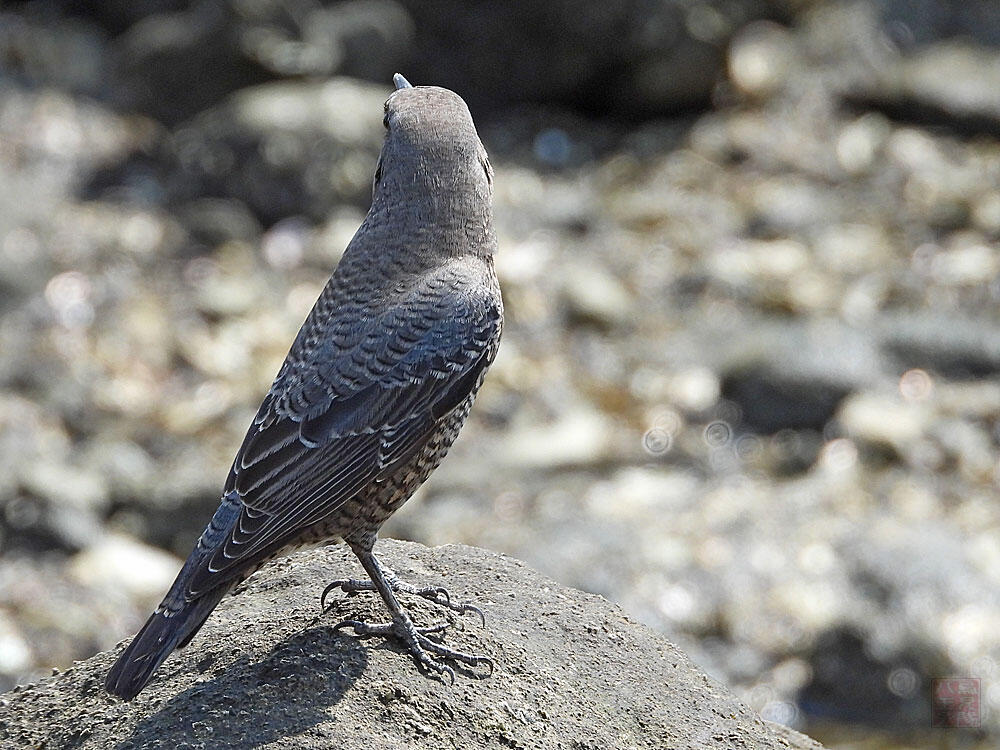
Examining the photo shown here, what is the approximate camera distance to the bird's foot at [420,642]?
15.8 feet

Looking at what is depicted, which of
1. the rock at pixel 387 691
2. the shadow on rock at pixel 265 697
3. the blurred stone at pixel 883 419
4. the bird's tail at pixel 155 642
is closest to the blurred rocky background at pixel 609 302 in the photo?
the blurred stone at pixel 883 419

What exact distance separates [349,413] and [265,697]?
3.31ft

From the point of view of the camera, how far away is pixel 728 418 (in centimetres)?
1113

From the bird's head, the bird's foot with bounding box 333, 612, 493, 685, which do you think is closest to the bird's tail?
the bird's foot with bounding box 333, 612, 493, 685

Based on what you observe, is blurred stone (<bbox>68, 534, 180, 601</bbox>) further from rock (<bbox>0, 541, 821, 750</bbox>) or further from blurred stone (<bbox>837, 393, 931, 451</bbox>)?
blurred stone (<bbox>837, 393, 931, 451</bbox>)

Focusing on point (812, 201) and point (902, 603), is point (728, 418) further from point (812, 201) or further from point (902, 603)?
point (812, 201)

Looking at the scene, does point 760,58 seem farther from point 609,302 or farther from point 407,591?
point 407,591

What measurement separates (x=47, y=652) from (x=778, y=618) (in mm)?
4532

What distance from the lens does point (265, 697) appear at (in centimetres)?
457

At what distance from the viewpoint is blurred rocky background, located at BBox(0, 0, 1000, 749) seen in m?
9.33

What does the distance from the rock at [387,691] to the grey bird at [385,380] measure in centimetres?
15

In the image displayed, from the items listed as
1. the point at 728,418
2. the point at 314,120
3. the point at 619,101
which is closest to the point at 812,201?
the point at 619,101

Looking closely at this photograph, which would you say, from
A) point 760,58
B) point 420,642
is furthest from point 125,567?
point 760,58

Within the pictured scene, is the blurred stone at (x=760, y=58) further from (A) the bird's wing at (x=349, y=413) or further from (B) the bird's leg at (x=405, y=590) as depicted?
(B) the bird's leg at (x=405, y=590)
